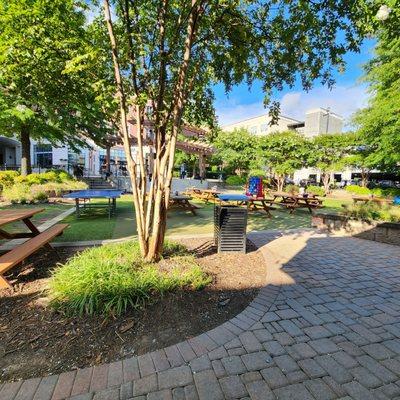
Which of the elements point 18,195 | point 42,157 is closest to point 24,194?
point 18,195

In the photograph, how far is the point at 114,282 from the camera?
3303 millimetres

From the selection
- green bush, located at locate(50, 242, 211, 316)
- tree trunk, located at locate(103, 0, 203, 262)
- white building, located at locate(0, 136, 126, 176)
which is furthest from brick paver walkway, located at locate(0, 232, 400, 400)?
white building, located at locate(0, 136, 126, 176)

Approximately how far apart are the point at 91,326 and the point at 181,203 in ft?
25.9

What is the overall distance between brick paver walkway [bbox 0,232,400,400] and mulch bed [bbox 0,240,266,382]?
16 centimetres

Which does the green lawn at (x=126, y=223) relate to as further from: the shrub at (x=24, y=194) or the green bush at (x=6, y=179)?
the green bush at (x=6, y=179)

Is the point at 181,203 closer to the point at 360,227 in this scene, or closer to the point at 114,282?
the point at 360,227

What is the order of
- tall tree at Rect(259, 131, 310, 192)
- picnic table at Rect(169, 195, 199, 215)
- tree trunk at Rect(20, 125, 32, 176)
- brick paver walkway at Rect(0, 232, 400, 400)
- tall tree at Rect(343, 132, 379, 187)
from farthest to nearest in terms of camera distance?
tall tree at Rect(259, 131, 310, 192) → tall tree at Rect(343, 132, 379, 187) → tree trunk at Rect(20, 125, 32, 176) → picnic table at Rect(169, 195, 199, 215) → brick paver walkway at Rect(0, 232, 400, 400)

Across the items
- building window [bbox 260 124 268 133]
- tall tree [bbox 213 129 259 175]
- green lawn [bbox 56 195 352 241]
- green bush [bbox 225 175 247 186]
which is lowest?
green lawn [bbox 56 195 352 241]

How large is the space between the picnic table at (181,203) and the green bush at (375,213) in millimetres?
5096

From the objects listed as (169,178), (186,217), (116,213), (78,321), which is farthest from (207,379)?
(116,213)

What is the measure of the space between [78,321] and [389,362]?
300cm

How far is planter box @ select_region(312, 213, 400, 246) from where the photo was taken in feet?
21.9

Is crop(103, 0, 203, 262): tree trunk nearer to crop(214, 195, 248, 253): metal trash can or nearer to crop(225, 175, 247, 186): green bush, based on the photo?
crop(214, 195, 248, 253): metal trash can

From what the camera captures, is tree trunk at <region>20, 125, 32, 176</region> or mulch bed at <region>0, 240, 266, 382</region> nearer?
mulch bed at <region>0, 240, 266, 382</region>
